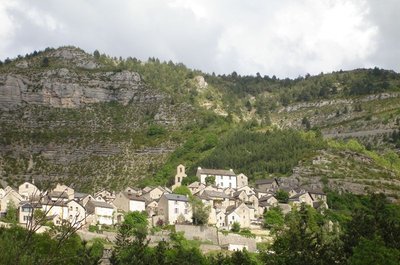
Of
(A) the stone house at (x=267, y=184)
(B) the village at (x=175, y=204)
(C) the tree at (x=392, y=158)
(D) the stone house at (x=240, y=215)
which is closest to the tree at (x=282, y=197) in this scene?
(B) the village at (x=175, y=204)

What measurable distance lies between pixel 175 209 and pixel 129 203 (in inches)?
291

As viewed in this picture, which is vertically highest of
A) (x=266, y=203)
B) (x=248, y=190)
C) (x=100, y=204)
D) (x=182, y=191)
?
(x=248, y=190)

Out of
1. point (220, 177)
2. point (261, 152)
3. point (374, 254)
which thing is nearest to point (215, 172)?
point (220, 177)

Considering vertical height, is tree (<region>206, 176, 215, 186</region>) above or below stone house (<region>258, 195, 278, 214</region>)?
above

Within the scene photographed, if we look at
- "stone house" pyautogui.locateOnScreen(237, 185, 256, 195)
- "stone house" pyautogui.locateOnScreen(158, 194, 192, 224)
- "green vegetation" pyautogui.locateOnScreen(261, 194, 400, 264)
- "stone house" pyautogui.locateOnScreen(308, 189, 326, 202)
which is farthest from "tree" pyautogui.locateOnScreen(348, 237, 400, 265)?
"stone house" pyautogui.locateOnScreen(308, 189, 326, 202)

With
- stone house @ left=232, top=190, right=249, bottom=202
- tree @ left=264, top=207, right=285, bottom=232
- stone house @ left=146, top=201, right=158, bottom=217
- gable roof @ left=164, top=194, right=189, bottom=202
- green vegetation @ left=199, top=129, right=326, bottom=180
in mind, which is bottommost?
tree @ left=264, top=207, right=285, bottom=232

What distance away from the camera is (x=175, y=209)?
103625mm

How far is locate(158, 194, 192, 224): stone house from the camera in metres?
103

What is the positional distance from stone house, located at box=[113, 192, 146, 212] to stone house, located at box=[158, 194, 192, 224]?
355 centimetres

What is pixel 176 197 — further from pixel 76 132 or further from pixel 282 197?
pixel 76 132

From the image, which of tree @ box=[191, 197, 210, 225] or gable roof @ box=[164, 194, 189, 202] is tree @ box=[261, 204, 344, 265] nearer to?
tree @ box=[191, 197, 210, 225]

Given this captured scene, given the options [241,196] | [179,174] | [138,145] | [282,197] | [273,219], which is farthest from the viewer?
[138,145]

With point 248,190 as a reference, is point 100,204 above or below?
below

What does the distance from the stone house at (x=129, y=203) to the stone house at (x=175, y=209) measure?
11.6 ft
